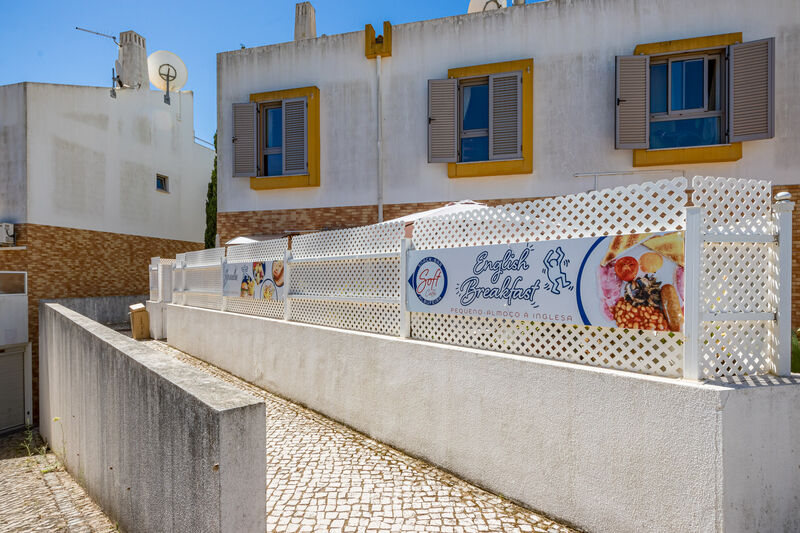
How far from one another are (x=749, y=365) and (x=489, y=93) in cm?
716

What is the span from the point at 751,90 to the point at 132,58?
19218 millimetres

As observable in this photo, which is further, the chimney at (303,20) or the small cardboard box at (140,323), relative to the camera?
the small cardboard box at (140,323)

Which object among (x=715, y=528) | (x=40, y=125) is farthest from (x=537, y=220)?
(x=40, y=125)

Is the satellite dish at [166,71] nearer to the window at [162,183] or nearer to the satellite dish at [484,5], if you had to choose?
the window at [162,183]

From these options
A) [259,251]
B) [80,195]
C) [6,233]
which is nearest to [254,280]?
[259,251]

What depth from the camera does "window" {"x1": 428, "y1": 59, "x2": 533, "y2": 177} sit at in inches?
334

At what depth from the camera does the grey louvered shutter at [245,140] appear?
10.2 m

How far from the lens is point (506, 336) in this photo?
12.5 ft

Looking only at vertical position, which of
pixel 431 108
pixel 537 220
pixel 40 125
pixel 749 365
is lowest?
pixel 749 365

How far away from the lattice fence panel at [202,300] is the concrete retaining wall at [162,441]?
347 cm

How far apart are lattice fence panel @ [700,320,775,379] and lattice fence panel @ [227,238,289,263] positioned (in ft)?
18.5

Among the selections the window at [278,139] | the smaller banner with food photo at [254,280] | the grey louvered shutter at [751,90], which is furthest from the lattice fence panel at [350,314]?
the grey louvered shutter at [751,90]

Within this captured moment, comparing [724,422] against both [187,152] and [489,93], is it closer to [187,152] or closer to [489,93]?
[489,93]

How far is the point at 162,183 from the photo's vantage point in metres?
18.1
